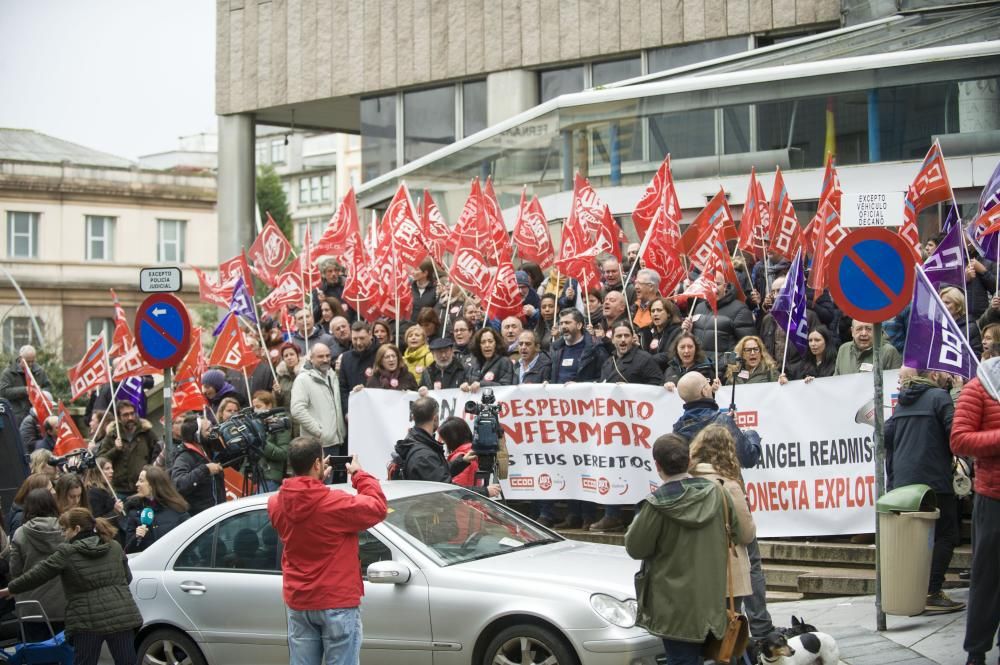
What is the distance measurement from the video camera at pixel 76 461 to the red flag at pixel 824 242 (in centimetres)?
691

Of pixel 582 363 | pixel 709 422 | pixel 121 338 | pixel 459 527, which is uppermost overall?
pixel 121 338

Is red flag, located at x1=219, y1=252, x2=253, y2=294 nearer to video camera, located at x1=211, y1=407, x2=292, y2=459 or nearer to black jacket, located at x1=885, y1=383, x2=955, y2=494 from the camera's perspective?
video camera, located at x1=211, y1=407, x2=292, y2=459

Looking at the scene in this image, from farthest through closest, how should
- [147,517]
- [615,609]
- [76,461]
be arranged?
[76,461]
[147,517]
[615,609]

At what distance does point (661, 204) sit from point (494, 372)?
3.12m

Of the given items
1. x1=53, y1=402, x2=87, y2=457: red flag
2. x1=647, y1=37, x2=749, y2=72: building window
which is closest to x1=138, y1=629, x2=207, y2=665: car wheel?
x1=53, y1=402, x2=87, y2=457: red flag

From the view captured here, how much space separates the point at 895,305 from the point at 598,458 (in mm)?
3743

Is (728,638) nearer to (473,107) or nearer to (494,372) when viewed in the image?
(494,372)

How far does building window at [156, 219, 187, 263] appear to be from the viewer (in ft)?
221

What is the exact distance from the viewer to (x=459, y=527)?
355 inches

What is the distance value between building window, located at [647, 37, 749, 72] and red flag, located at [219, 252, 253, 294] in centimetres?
1039

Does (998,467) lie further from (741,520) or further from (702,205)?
(702,205)

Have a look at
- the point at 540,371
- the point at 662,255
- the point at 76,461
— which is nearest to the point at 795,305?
the point at 540,371

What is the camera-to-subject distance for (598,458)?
488 inches

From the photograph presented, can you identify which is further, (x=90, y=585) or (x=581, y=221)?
(x=581, y=221)
